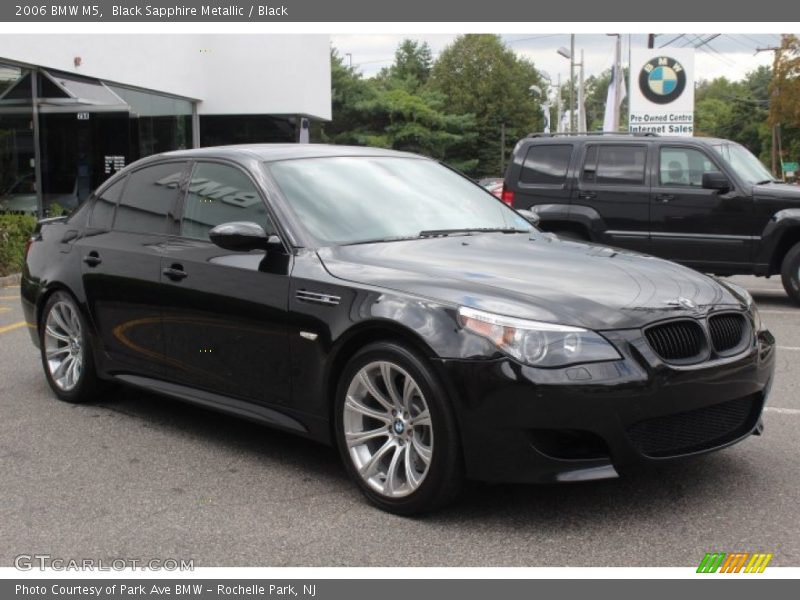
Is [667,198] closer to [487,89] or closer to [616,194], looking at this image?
[616,194]

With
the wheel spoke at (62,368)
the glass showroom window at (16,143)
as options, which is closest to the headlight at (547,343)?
the wheel spoke at (62,368)

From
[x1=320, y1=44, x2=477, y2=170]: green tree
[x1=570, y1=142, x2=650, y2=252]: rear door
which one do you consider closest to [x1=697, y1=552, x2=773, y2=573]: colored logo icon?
[x1=570, y1=142, x2=650, y2=252]: rear door

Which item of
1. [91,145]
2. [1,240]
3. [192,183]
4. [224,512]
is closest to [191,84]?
[91,145]

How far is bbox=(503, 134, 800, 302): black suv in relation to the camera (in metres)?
11.0

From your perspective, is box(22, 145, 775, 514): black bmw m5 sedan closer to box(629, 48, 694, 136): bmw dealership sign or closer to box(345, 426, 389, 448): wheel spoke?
box(345, 426, 389, 448): wheel spoke

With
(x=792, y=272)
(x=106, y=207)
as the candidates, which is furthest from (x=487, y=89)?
(x=106, y=207)

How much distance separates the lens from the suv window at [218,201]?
5.15 m

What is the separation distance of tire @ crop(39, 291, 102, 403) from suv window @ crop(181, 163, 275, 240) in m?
1.23

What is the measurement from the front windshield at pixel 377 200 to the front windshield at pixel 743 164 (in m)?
6.22

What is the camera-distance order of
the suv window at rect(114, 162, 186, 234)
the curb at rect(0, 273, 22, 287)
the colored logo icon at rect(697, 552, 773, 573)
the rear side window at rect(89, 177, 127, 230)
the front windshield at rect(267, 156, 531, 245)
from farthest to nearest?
the curb at rect(0, 273, 22, 287), the rear side window at rect(89, 177, 127, 230), the suv window at rect(114, 162, 186, 234), the front windshield at rect(267, 156, 531, 245), the colored logo icon at rect(697, 552, 773, 573)

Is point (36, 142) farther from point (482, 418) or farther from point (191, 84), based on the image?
point (482, 418)

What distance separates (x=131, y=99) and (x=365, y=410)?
19821 mm

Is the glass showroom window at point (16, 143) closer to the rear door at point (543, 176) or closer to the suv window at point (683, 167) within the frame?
the rear door at point (543, 176)

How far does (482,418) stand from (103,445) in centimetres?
256
